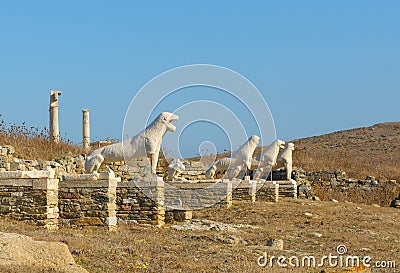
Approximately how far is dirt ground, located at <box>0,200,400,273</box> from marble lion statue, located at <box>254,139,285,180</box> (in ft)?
15.7

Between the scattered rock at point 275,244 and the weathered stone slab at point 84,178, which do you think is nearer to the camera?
the scattered rock at point 275,244

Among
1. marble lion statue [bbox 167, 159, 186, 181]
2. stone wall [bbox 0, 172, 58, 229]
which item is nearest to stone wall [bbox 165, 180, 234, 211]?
marble lion statue [bbox 167, 159, 186, 181]

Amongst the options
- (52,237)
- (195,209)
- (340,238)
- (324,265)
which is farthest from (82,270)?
(195,209)

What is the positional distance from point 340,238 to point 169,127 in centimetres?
508

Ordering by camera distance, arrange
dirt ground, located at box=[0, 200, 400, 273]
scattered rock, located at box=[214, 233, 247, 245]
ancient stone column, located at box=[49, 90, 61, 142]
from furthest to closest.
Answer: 1. ancient stone column, located at box=[49, 90, 61, 142]
2. scattered rock, located at box=[214, 233, 247, 245]
3. dirt ground, located at box=[0, 200, 400, 273]

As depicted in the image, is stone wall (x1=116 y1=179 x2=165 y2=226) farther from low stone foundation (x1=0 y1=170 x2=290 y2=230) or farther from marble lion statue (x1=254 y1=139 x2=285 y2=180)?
marble lion statue (x1=254 y1=139 x2=285 y2=180)

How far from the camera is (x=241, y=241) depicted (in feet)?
45.2

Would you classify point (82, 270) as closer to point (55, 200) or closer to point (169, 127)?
point (55, 200)

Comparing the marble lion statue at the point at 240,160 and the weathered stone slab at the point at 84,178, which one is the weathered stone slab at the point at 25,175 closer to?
the weathered stone slab at the point at 84,178

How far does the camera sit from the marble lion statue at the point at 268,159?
2644 cm

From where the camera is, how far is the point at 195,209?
1892cm

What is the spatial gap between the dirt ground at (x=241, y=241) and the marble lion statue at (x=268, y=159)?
15.7 feet

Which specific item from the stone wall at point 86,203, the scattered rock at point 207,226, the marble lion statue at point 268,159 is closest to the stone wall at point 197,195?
the scattered rock at point 207,226

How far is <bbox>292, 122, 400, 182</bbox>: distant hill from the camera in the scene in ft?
120
